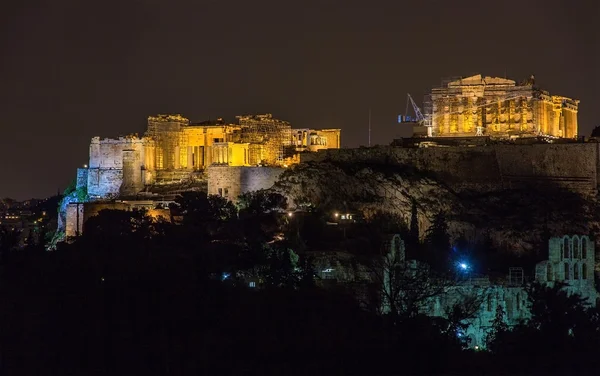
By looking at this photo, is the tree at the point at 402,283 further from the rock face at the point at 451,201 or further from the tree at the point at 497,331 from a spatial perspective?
the rock face at the point at 451,201

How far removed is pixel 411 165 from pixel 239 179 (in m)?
8.59

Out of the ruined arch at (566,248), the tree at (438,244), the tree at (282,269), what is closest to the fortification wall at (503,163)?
the tree at (438,244)

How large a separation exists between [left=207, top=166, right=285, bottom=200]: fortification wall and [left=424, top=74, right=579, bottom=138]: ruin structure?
15287mm

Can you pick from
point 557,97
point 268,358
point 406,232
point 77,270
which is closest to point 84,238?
point 77,270

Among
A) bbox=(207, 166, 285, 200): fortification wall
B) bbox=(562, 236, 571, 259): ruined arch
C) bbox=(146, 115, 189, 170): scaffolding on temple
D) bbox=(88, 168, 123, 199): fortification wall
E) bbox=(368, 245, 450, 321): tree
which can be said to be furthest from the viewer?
bbox=(146, 115, 189, 170): scaffolding on temple

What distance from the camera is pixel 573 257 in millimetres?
59344

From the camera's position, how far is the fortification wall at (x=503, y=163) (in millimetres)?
73125

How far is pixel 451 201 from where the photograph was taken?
70.8m

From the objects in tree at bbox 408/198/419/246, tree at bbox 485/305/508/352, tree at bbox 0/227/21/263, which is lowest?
tree at bbox 485/305/508/352

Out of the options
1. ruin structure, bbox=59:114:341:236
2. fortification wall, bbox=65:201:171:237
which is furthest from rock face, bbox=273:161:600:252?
fortification wall, bbox=65:201:171:237

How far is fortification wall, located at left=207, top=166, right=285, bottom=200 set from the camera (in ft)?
243

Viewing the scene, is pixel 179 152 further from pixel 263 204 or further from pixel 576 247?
pixel 576 247

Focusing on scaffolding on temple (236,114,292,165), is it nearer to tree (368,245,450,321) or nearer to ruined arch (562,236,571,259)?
tree (368,245,450,321)

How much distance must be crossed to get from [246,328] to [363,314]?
4.71 meters
